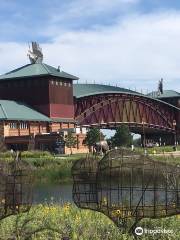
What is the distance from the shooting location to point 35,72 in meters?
102

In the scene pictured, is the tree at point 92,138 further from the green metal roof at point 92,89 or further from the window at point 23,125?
the green metal roof at point 92,89

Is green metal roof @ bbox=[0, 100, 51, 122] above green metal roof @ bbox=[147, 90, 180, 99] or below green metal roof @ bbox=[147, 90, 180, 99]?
below

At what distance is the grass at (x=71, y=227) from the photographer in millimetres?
9969

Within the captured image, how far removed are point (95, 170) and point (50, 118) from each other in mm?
85626

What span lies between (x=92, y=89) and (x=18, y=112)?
104ft

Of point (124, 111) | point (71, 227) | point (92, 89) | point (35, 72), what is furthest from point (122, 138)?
point (71, 227)

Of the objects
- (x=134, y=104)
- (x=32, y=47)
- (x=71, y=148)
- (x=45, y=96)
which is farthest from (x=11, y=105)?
(x=134, y=104)

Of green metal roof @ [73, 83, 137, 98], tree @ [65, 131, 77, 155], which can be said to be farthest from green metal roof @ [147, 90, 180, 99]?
tree @ [65, 131, 77, 155]

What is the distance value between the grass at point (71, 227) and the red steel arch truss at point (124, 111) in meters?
96.3

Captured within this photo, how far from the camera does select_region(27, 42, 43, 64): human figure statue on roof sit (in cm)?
10869

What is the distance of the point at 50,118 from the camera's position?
96375 millimetres

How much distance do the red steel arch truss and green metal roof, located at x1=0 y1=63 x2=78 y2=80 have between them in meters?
9.43

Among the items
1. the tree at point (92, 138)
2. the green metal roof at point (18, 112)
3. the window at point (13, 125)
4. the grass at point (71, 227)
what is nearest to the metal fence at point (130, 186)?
the grass at point (71, 227)

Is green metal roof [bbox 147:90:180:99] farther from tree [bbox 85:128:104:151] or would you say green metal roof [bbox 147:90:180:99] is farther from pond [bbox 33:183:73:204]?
pond [bbox 33:183:73:204]
